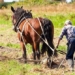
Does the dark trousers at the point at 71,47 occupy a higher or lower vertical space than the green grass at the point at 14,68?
higher

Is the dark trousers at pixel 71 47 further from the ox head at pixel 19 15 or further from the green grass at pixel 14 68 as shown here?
the ox head at pixel 19 15

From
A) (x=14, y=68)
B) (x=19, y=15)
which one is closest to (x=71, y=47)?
(x=14, y=68)

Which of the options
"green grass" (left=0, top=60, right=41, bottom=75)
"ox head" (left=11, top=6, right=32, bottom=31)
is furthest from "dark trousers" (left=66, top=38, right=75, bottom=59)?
"ox head" (left=11, top=6, right=32, bottom=31)

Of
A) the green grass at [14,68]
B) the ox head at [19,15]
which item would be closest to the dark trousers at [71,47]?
the green grass at [14,68]

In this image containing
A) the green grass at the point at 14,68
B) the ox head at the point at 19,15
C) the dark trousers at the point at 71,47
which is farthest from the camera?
the ox head at the point at 19,15

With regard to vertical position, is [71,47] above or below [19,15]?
below

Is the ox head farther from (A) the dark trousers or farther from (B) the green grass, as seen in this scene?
(A) the dark trousers

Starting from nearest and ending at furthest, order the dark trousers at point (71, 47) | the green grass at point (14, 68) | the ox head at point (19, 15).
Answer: the green grass at point (14, 68) → the dark trousers at point (71, 47) → the ox head at point (19, 15)

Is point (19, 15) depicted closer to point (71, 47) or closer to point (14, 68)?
point (14, 68)

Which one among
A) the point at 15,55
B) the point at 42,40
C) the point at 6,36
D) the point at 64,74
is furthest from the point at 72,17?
the point at 64,74

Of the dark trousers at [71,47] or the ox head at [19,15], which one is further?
the ox head at [19,15]

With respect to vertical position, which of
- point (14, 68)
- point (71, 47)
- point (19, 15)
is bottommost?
point (14, 68)

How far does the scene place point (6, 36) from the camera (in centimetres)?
1775

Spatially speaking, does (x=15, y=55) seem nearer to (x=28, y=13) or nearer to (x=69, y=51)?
(x=28, y=13)
